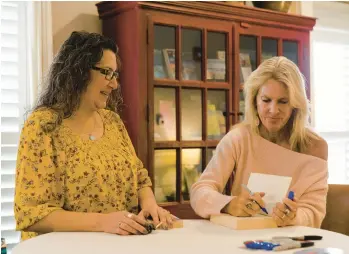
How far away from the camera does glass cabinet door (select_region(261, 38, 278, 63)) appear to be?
11.6ft

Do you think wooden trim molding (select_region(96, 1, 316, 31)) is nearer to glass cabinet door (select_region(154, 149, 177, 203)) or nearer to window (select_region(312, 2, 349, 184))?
glass cabinet door (select_region(154, 149, 177, 203))

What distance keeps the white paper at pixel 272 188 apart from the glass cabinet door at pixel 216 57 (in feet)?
4.19

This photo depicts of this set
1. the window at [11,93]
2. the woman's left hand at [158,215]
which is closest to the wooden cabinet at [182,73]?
the window at [11,93]

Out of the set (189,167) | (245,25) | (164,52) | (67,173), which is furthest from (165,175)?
(67,173)

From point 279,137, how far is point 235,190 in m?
0.30

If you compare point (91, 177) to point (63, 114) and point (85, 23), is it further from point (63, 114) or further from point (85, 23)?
point (85, 23)

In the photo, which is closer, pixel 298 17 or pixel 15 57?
pixel 15 57

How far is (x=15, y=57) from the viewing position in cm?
298

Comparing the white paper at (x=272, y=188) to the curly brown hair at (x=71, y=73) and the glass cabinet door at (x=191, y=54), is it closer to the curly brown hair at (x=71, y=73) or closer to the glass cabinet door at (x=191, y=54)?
the curly brown hair at (x=71, y=73)

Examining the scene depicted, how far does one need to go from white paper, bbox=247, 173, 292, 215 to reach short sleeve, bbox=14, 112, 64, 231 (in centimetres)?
75

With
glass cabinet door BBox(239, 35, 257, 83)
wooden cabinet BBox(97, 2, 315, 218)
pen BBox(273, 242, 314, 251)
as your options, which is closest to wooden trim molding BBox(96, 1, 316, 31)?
wooden cabinet BBox(97, 2, 315, 218)

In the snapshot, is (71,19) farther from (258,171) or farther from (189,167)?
(258,171)

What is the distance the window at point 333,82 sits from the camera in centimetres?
461

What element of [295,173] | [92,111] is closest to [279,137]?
[295,173]
